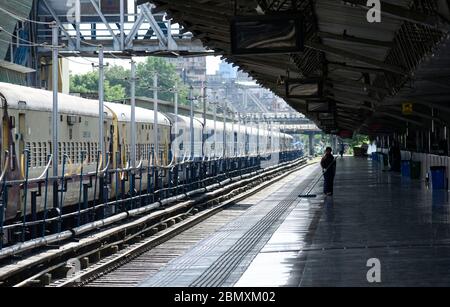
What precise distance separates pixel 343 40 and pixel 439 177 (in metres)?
16.2

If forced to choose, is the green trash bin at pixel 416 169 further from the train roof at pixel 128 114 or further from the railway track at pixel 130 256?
the railway track at pixel 130 256

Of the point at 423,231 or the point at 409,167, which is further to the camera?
the point at 409,167

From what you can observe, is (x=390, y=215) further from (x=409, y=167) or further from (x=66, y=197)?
(x=409, y=167)

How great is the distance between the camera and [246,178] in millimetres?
54062

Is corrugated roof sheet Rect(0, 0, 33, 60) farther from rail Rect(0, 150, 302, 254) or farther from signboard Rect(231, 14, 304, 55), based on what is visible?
signboard Rect(231, 14, 304, 55)

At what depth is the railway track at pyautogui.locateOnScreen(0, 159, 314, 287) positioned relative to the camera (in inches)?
607

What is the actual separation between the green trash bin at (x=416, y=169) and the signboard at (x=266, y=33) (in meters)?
30.1

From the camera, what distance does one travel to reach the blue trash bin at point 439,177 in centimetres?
3169

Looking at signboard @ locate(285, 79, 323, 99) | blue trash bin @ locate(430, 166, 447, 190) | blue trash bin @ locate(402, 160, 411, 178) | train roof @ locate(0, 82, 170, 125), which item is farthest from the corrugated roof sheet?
signboard @ locate(285, 79, 323, 99)

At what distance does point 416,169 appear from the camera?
4231 cm

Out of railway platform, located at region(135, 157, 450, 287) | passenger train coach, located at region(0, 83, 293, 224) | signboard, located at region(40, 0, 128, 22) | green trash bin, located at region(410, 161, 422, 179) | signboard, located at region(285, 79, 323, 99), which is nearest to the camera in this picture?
railway platform, located at region(135, 157, 450, 287)

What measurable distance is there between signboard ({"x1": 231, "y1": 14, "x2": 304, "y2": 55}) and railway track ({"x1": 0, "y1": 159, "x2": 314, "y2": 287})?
14.5 feet
